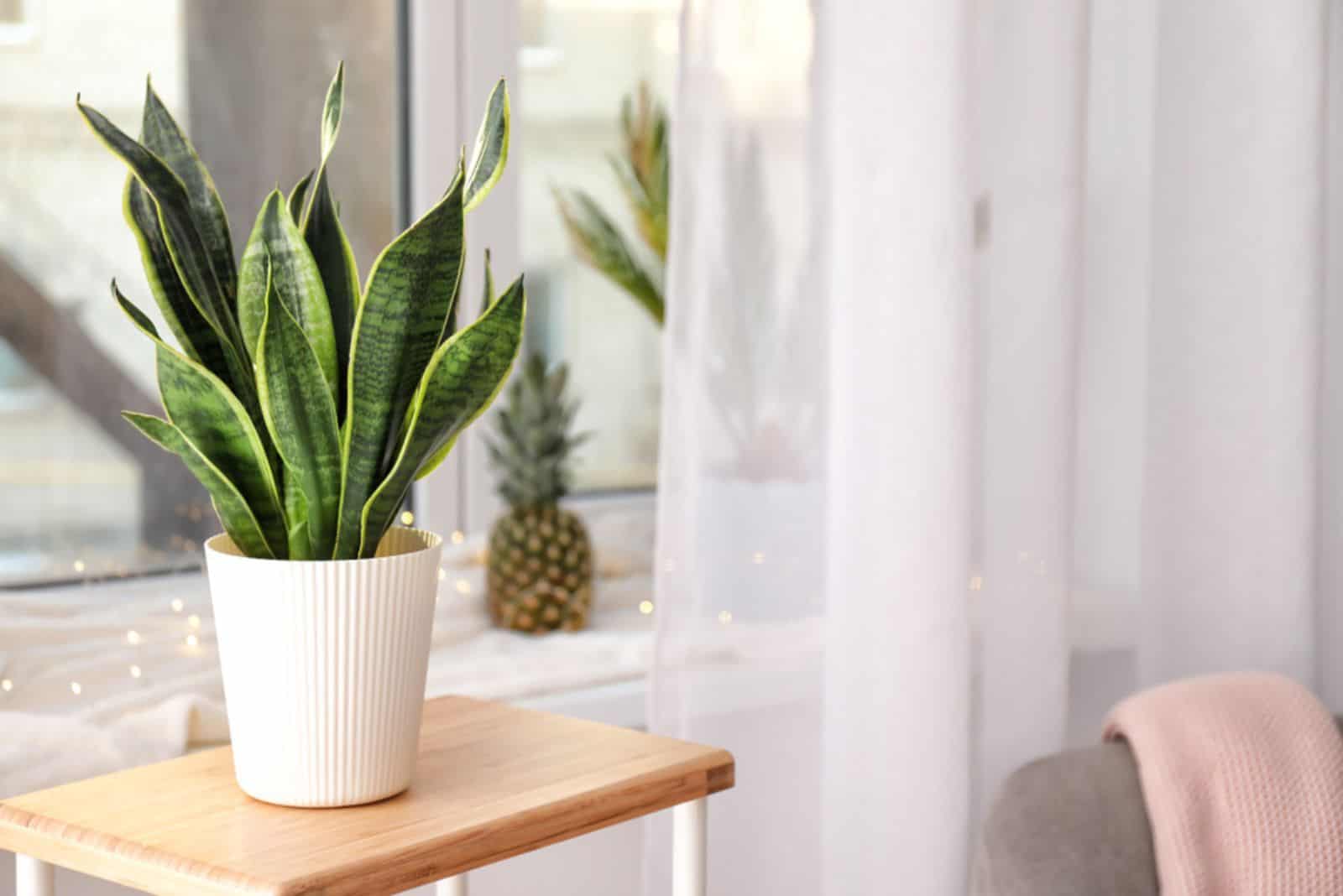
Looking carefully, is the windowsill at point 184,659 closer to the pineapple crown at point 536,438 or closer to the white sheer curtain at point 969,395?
the pineapple crown at point 536,438

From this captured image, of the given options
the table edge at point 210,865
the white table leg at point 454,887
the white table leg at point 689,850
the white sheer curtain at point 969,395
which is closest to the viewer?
the table edge at point 210,865

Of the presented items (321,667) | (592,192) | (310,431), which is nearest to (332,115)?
(310,431)

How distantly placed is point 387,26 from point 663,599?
2.76ft

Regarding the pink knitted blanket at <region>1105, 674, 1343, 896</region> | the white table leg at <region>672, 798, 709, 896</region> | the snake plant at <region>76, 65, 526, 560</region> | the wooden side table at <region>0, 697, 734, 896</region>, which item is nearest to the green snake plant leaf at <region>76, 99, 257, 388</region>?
the snake plant at <region>76, 65, 526, 560</region>

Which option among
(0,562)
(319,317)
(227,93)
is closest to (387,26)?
(227,93)

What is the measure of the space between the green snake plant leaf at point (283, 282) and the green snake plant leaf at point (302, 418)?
2cm

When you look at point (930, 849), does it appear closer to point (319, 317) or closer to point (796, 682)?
point (796, 682)

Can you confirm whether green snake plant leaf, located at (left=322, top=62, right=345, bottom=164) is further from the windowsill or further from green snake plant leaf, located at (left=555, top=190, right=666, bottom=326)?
green snake plant leaf, located at (left=555, top=190, right=666, bottom=326)

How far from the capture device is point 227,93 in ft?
5.35

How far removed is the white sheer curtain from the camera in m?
1.23

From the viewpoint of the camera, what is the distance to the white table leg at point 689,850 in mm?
956

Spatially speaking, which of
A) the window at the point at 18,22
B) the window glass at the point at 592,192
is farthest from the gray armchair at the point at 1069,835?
the window at the point at 18,22

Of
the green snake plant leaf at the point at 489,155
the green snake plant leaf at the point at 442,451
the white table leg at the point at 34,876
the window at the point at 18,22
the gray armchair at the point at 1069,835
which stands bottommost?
the gray armchair at the point at 1069,835

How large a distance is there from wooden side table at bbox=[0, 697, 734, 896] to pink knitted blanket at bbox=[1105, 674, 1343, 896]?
0.34 metres
